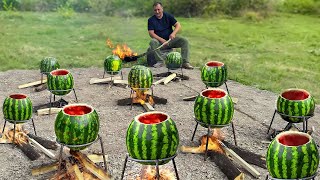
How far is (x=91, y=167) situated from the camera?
19.5 feet

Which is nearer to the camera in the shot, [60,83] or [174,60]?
[60,83]

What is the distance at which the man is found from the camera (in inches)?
535

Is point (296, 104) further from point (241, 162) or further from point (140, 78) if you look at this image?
point (140, 78)

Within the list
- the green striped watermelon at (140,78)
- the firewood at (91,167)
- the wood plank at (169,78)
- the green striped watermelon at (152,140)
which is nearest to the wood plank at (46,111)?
the green striped watermelon at (140,78)

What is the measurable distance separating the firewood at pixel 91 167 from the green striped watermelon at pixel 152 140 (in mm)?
866

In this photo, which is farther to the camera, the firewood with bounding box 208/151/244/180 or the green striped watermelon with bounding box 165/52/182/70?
the green striped watermelon with bounding box 165/52/182/70

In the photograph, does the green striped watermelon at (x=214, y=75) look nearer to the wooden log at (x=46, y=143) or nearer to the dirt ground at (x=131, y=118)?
the dirt ground at (x=131, y=118)

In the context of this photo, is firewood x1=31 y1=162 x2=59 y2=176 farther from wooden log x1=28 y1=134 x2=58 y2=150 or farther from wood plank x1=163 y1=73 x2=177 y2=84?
wood plank x1=163 y1=73 x2=177 y2=84

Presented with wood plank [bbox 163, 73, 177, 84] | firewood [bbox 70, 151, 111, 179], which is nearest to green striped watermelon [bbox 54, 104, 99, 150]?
firewood [bbox 70, 151, 111, 179]

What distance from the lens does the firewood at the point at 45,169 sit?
6.14 m

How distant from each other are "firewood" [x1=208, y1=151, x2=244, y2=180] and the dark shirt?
25.3ft

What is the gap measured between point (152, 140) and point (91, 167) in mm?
1262

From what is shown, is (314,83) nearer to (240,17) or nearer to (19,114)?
(19,114)

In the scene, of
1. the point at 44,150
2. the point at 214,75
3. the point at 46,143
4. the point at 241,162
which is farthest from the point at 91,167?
the point at 214,75
